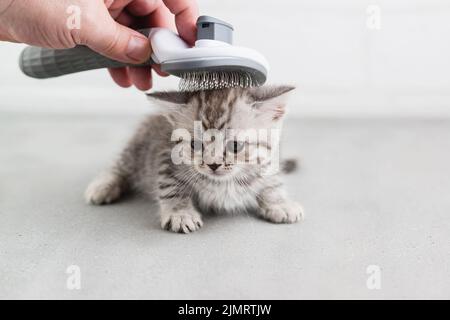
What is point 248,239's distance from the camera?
4.33ft

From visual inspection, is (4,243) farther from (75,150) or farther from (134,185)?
(75,150)

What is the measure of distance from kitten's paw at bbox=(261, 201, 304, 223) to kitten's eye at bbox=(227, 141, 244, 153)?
22 cm

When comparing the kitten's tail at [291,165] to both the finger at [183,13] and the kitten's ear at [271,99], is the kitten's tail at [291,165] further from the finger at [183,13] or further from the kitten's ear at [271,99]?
the finger at [183,13]

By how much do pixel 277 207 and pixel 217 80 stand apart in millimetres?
402

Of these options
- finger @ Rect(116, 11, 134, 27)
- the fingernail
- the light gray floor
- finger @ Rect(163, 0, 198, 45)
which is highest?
finger @ Rect(116, 11, 134, 27)

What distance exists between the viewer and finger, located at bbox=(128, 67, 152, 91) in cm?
176

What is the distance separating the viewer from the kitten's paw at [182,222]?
4.49ft

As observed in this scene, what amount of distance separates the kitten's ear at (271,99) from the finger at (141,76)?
0.52 metres

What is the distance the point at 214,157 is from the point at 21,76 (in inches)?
72.1

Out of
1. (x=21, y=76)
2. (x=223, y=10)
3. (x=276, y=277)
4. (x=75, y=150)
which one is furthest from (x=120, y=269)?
(x=21, y=76)

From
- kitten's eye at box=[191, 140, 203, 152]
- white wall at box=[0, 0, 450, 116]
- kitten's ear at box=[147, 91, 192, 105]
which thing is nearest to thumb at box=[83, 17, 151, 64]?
kitten's ear at box=[147, 91, 192, 105]

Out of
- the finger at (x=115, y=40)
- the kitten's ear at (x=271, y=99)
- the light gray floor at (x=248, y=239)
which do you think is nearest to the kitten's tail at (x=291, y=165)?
the light gray floor at (x=248, y=239)

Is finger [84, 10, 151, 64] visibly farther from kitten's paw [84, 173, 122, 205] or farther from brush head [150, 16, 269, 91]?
kitten's paw [84, 173, 122, 205]

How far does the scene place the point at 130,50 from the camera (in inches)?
52.6
